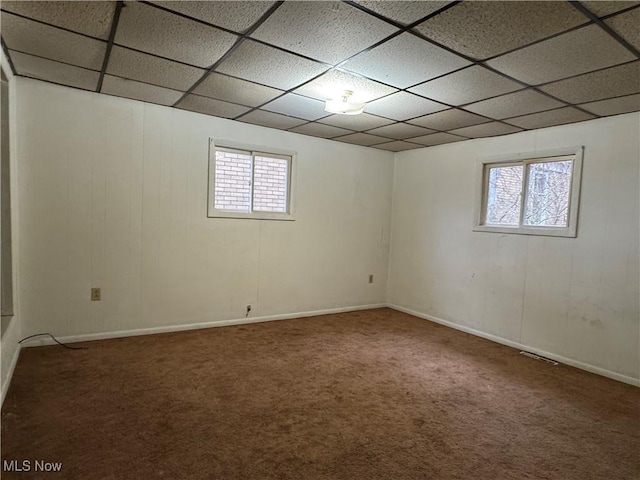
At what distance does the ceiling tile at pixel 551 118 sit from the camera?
3.31 metres

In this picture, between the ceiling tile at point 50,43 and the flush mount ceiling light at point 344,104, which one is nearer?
the ceiling tile at point 50,43

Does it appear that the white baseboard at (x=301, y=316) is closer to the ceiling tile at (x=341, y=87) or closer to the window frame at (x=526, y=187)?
the window frame at (x=526, y=187)

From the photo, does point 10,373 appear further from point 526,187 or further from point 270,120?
point 526,187

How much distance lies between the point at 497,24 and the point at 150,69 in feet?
7.89

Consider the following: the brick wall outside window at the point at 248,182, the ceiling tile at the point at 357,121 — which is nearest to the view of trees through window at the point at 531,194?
the ceiling tile at the point at 357,121

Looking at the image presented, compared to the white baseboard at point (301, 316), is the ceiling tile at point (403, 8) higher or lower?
higher

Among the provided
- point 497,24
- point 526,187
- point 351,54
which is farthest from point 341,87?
point 526,187

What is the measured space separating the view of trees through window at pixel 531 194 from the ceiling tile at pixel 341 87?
79.5 inches

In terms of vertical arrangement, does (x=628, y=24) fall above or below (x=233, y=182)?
above

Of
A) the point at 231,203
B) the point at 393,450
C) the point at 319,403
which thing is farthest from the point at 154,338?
the point at 393,450

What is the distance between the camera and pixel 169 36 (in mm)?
2268

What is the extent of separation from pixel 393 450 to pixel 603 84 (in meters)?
2.89

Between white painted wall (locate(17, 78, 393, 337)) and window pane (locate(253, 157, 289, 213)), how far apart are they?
6.9 inches

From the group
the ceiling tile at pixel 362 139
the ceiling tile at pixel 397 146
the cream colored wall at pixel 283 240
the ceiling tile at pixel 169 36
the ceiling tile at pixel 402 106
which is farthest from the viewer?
the ceiling tile at pixel 397 146
